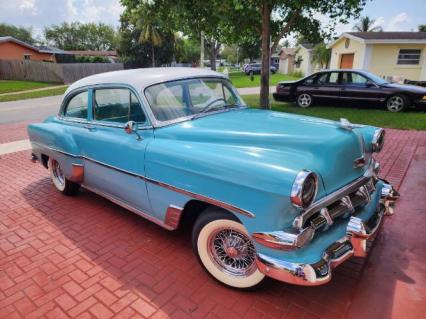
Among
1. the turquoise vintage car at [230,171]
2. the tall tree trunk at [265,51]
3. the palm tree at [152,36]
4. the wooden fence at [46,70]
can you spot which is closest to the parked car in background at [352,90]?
the tall tree trunk at [265,51]

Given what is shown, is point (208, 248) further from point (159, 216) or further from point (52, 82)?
point (52, 82)

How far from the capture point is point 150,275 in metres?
2.93

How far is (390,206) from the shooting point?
311cm

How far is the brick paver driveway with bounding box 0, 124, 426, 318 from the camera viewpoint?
2.51 metres

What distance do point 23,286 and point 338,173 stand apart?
2.90 m

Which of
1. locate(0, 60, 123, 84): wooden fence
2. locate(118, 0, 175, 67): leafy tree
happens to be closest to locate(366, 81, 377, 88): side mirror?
locate(0, 60, 123, 84): wooden fence

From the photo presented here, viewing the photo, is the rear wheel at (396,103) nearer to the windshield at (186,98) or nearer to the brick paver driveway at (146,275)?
the brick paver driveway at (146,275)

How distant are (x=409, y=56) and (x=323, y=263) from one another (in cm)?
2325

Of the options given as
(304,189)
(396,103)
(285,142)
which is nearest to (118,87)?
(285,142)

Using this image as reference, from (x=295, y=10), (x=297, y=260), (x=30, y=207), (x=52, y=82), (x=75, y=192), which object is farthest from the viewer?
(x=52, y=82)

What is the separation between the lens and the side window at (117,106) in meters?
3.38

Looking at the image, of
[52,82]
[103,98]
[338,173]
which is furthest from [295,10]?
[52,82]

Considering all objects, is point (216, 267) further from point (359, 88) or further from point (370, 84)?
point (370, 84)

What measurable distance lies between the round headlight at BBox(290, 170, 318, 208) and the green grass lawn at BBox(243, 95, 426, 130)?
7475 millimetres
